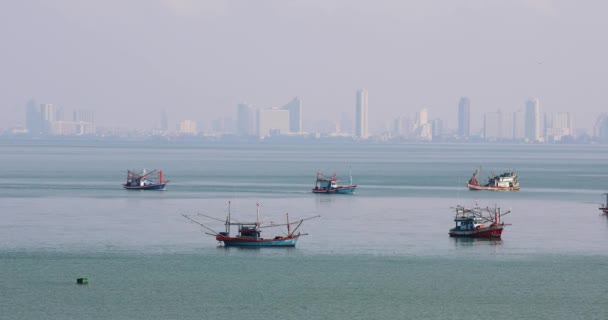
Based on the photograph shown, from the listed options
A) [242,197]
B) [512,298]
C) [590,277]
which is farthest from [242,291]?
[242,197]

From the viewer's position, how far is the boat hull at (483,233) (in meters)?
73.4

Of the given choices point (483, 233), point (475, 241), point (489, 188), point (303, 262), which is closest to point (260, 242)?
point (303, 262)

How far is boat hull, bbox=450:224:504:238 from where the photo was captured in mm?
73375

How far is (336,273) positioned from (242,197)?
169 ft

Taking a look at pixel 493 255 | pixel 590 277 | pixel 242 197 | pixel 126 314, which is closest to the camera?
pixel 126 314

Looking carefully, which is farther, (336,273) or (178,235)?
(178,235)

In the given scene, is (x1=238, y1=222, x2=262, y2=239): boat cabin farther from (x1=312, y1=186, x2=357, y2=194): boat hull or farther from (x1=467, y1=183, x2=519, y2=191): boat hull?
(x1=467, y1=183, x2=519, y2=191): boat hull

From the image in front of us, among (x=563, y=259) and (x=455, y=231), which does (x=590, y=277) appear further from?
(x=455, y=231)

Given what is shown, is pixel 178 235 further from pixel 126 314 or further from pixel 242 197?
A: pixel 242 197

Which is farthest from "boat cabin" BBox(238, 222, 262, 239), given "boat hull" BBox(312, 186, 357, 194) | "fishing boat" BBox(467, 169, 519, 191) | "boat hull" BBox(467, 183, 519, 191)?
"fishing boat" BBox(467, 169, 519, 191)

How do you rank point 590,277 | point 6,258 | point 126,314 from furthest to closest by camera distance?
1. point 6,258
2. point 590,277
3. point 126,314

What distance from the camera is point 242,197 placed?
356 ft

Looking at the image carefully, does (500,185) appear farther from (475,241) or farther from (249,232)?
(249,232)

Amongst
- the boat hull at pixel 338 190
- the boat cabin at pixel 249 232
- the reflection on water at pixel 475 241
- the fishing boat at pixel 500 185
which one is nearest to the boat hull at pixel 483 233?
the reflection on water at pixel 475 241
